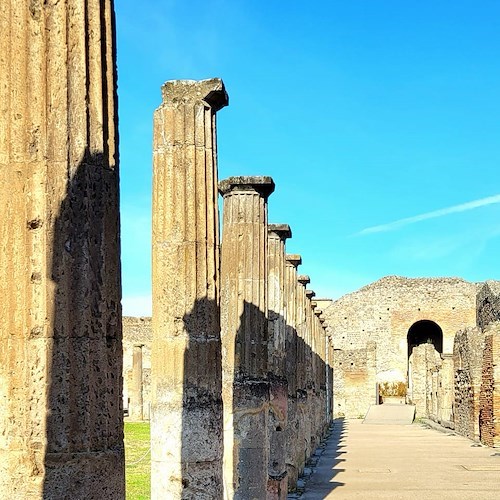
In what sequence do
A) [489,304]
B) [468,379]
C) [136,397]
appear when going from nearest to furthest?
[468,379] → [489,304] → [136,397]

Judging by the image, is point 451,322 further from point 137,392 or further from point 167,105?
point 167,105

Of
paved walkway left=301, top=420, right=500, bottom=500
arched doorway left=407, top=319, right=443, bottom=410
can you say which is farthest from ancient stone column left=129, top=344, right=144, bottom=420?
arched doorway left=407, top=319, right=443, bottom=410

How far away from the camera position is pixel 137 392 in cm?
3162

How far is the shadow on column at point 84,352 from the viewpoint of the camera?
3.20 m

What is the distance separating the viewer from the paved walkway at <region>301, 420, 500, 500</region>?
11852 mm

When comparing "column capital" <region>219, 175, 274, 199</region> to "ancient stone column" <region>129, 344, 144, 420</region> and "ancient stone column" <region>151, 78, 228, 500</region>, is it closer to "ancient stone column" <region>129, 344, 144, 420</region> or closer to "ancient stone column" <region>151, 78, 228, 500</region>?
"ancient stone column" <region>151, 78, 228, 500</region>

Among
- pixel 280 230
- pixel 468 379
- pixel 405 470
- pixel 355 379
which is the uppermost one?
pixel 280 230

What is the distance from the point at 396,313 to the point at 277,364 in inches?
1303

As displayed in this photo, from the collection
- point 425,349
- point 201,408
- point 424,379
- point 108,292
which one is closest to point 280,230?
point 201,408

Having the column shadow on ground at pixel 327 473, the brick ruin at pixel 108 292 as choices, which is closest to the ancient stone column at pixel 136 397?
the column shadow on ground at pixel 327 473

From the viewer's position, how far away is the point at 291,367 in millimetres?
13156

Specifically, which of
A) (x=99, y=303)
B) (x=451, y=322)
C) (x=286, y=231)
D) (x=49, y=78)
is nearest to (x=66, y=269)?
(x=99, y=303)

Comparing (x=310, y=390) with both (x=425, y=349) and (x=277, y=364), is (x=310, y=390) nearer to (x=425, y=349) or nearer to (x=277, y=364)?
(x=277, y=364)

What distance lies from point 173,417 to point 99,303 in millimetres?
2931
